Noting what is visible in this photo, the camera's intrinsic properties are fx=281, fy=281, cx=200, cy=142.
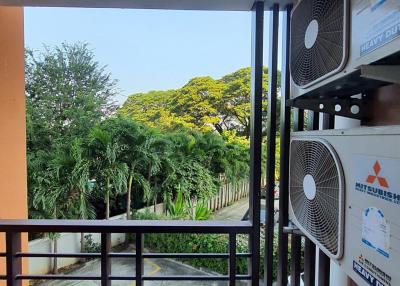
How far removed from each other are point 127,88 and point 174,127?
0.41 meters

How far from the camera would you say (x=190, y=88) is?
1894 millimetres

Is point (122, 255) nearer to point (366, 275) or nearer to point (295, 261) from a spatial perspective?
point (295, 261)

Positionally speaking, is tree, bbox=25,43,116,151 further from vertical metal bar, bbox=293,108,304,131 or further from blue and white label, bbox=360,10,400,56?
blue and white label, bbox=360,10,400,56

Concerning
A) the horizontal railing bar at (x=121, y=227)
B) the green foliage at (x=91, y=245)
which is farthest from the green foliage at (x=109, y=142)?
the horizontal railing bar at (x=121, y=227)

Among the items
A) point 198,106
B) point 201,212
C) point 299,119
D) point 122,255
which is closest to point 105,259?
point 122,255

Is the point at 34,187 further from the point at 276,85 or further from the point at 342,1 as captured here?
the point at 342,1

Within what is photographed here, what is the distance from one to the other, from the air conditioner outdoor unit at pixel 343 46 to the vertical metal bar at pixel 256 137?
1.12 feet

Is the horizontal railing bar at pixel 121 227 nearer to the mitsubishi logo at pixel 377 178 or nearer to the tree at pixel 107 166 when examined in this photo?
the tree at pixel 107 166

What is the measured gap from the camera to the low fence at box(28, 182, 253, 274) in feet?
5.97

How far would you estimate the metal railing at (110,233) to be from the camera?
1.45m

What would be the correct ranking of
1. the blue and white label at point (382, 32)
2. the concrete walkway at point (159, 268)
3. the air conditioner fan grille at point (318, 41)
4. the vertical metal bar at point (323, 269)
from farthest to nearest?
the concrete walkway at point (159, 268), the vertical metal bar at point (323, 269), the air conditioner fan grille at point (318, 41), the blue and white label at point (382, 32)

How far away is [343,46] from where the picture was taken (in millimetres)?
723

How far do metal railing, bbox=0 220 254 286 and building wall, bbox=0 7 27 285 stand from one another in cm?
29

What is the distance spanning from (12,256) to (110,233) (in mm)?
519
